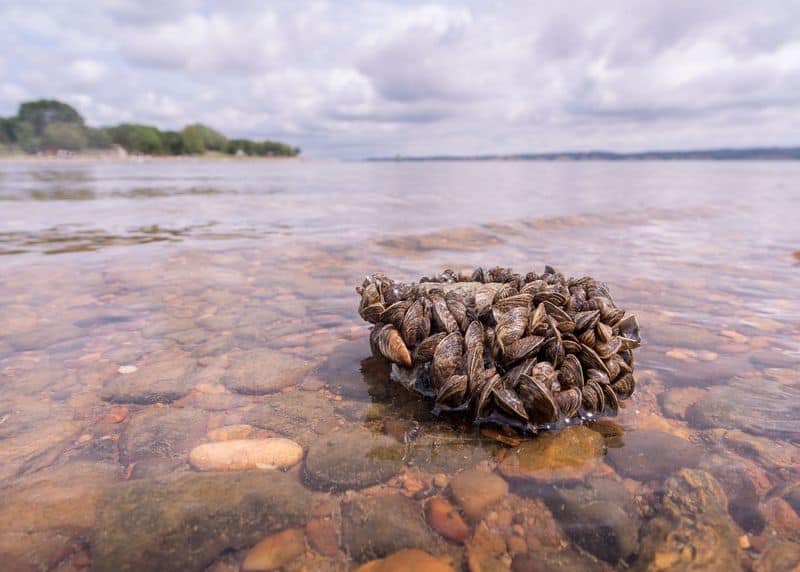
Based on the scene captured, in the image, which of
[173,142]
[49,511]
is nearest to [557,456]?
[49,511]

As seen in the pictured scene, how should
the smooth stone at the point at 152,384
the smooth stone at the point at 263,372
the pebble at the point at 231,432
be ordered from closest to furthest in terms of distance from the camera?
the pebble at the point at 231,432
the smooth stone at the point at 152,384
the smooth stone at the point at 263,372

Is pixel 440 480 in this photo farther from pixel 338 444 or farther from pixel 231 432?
pixel 231 432

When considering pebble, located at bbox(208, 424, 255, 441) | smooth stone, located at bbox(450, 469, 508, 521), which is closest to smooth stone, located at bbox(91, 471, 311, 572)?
pebble, located at bbox(208, 424, 255, 441)

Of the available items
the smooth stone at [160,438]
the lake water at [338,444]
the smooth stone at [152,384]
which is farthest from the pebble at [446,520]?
the smooth stone at [152,384]

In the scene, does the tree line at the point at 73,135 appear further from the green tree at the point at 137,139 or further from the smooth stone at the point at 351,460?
the smooth stone at the point at 351,460

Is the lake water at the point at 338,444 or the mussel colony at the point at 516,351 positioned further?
the mussel colony at the point at 516,351

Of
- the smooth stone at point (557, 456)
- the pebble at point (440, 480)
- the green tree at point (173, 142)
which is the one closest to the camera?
the pebble at point (440, 480)

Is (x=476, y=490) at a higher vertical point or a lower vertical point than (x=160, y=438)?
higher
